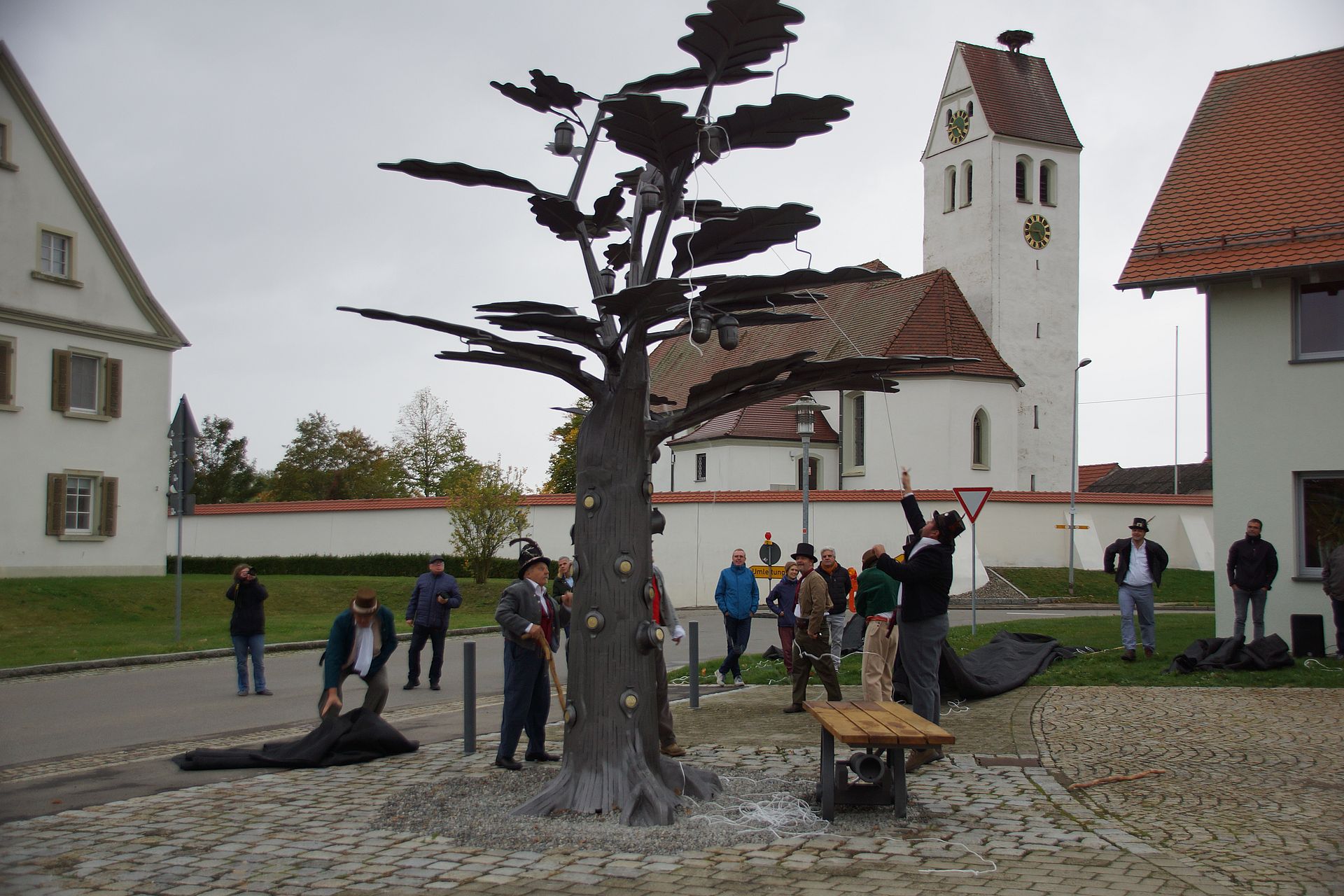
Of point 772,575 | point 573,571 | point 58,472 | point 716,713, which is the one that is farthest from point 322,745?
point 58,472

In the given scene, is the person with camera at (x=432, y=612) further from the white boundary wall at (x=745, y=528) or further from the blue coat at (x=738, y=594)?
the white boundary wall at (x=745, y=528)

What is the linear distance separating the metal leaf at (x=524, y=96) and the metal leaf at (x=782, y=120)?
A: 1498 mm

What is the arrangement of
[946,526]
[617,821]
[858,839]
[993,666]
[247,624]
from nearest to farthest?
[858,839]
[617,821]
[946,526]
[993,666]
[247,624]

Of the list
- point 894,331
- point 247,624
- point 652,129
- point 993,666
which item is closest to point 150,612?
point 247,624

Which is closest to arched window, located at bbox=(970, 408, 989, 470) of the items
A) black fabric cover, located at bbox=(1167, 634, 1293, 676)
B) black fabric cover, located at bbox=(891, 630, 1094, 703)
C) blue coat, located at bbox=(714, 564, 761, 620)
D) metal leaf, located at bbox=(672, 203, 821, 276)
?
black fabric cover, located at bbox=(891, 630, 1094, 703)

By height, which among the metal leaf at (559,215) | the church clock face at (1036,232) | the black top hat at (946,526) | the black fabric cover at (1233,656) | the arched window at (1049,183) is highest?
the arched window at (1049,183)

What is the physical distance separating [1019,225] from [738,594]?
38499 mm

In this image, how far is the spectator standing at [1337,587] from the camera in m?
14.2

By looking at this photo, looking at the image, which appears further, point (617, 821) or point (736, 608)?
point (736, 608)

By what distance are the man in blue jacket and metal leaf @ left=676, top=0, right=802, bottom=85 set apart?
336 inches

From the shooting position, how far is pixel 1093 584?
35.7 metres

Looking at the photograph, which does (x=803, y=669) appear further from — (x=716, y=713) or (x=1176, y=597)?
(x=1176, y=597)

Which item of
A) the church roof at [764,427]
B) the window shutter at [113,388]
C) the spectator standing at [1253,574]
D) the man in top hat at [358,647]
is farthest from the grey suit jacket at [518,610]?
the church roof at [764,427]

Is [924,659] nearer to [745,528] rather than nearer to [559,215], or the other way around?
[559,215]
